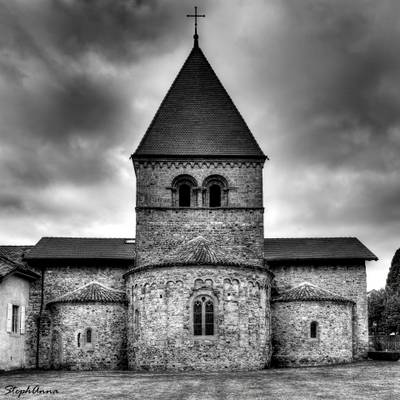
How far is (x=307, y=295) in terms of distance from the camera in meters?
36.5

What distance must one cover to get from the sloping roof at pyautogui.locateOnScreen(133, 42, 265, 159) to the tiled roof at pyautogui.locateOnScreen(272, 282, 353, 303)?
28.9 feet

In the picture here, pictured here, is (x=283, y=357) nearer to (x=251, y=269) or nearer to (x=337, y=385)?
(x=251, y=269)

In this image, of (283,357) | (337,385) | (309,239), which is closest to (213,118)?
(309,239)

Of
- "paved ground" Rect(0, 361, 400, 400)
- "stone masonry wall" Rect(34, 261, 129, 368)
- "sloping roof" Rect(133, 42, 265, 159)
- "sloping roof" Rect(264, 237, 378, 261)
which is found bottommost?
"paved ground" Rect(0, 361, 400, 400)

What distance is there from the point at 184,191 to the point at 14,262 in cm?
1126

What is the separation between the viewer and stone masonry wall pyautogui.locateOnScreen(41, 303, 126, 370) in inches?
1387

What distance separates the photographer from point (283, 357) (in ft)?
117

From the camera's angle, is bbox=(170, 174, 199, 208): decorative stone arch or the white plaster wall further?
bbox=(170, 174, 199, 208): decorative stone arch

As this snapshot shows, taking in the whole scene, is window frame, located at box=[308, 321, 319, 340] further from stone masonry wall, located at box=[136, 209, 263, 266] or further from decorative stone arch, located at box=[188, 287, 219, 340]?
decorative stone arch, located at box=[188, 287, 219, 340]

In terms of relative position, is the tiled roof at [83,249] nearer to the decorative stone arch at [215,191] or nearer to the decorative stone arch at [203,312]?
the decorative stone arch at [215,191]

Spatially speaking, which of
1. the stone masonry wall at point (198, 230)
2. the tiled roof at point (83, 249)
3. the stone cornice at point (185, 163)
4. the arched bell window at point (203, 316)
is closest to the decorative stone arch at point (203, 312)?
A: the arched bell window at point (203, 316)

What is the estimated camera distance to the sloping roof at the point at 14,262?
34.5 metres

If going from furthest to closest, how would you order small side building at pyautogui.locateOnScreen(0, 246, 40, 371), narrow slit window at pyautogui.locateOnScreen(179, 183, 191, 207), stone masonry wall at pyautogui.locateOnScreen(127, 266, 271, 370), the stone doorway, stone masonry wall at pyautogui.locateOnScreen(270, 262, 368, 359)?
stone masonry wall at pyautogui.locateOnScreen(270, 262, 368, 359) → narrow slit window at pyautogui.locateOnScreen(179, 183, 191, 207) → the stone doorway → small side building at pyautogui.locateOnScreen(0, 246, 40, 371) → stone masonry wall at pyautogui.locateOnScreen(127, 266, 271, 370)

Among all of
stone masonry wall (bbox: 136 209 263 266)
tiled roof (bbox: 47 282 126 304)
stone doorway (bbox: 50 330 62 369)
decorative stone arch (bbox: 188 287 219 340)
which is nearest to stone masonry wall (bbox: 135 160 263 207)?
stone masonry wall (bbox: 136 209 263 266)
